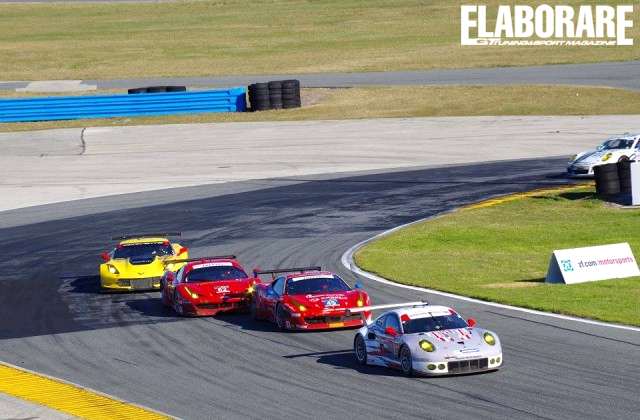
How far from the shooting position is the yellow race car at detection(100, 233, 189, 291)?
3152 cm

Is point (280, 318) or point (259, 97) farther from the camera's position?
point (259, 97)

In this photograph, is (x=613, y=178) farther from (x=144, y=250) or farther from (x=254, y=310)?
(x=254, y=310)

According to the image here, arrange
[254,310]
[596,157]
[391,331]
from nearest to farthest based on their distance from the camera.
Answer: [391,331], [254,310], [596,157]

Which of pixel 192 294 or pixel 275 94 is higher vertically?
pixel 275 94

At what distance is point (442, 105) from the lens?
68.9 m

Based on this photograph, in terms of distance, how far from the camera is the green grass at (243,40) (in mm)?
86062

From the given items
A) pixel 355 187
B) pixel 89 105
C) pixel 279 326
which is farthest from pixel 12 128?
pixel 279 326

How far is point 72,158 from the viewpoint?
58594mm

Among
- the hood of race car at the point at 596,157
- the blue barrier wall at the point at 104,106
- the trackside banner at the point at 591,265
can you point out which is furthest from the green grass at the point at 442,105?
the trackside banner at the point at 591,265

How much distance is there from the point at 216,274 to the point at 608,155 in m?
23.2

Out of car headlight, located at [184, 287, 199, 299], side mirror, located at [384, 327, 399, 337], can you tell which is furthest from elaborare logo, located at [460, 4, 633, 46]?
side mirror, located at [384, 327, 399, 337]

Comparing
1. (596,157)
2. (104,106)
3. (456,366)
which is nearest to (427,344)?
(456,366)

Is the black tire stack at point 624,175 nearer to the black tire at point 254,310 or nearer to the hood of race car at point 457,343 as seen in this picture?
the black tire at point 254,310

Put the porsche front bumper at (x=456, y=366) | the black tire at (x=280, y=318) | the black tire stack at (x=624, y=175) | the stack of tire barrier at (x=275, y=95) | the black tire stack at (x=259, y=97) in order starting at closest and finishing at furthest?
the porsche front bumper at (x=456, y=366) < the black tire at (x=280, y=318) < the black tire stack at (x=624, y=175) < the black tire stack at (x=259, y=97) < the stack of tire barrier at (x=275, y=95)
